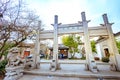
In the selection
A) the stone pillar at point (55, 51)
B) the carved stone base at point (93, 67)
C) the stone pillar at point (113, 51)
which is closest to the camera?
the carved stone base at point (93, 67)

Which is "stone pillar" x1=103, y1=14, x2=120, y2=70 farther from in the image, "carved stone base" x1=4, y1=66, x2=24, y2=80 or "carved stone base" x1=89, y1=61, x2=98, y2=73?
"carved stone base" x1=4, y1=66, x2=24, y2=80

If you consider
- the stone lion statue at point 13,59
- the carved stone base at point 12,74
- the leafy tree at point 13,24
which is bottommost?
the carved stone base at point 12,74

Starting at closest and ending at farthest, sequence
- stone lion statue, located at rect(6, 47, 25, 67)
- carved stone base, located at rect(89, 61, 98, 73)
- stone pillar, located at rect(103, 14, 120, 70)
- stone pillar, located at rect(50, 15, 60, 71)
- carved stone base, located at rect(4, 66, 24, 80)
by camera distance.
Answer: carved stone base, located at rect(4, 66, 24, 80), stone lion statue, located at rect(6, 47, 25, 67), carved stone base, located at rect(89, 61, 98, 73), stone pillar, located at rect(103, 14, 120, 70), stone pillar, located at rect(50, 15, 60, 71)

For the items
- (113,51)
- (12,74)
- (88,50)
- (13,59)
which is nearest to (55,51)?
(88,50)

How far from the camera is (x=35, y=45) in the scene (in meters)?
7.43

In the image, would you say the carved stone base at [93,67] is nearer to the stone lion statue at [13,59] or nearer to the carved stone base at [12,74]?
the carved stone base at [12,74]

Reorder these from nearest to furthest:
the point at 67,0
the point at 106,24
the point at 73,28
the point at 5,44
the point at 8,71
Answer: the point at 8,71, the point at 5,44, the point at 67,0, the point at 106,24, the point at 73,28

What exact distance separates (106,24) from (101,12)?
134 cm

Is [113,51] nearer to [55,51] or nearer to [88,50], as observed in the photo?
[88,50]

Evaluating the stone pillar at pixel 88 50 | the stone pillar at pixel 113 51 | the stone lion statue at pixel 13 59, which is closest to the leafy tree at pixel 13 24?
the stone lion statue at pixel 13 59

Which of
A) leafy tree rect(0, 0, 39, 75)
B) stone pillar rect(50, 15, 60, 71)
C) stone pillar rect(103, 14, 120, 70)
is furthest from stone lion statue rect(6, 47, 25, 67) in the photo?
stone pillar rect(103, 14, 120, 70)

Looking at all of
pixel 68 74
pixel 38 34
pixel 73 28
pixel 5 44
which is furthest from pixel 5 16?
pixel 68 74

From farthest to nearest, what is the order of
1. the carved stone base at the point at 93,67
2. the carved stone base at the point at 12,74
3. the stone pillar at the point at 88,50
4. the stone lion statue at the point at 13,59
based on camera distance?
the stone pillar at the point at 88,50
the carved stone base at the point at 93,67
the stone lion statue at the point at 13,59
the carved stone base at the point at 12,74

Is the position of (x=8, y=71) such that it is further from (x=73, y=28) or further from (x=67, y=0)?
(x=67, y=0)
